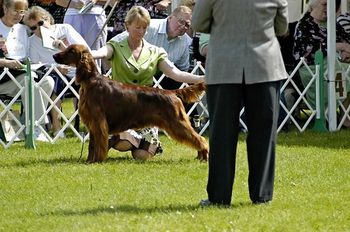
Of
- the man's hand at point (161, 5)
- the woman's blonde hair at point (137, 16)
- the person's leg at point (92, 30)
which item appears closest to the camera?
the woman's blonde hair at point (137, 16)

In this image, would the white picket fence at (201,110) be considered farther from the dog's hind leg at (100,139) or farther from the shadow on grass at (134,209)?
the shadow on grass at (134,209)

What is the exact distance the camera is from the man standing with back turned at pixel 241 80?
630 centimetres

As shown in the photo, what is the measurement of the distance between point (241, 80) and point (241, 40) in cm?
25

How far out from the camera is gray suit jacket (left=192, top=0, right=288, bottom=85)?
629 centimetres

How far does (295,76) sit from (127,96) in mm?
3448

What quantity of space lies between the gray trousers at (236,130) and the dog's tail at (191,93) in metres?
2.47

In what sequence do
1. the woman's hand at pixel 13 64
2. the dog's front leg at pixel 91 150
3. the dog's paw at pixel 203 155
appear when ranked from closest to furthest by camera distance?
1. the dog's front leg at pixel 91 150
2. the dog's paw at pixel 203 155
3. the woman's hand at pixel 13 64

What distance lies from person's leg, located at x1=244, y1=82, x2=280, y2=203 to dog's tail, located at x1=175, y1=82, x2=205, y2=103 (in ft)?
8.18

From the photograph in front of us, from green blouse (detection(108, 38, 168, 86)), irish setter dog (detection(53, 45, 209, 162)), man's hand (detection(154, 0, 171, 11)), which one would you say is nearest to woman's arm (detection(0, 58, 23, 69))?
green blouse (detection(108, 38, 168, 86))

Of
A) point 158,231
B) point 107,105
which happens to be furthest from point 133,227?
point 107,105

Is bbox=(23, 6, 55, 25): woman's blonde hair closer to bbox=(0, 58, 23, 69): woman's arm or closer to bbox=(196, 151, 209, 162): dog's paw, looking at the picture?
bbox=(0, 58, 23, 69): woman's arm

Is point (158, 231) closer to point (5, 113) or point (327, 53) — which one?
point (5, 113)

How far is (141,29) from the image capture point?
9148mm

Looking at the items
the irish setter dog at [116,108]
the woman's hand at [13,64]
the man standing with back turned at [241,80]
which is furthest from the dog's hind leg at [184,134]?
the man standing with back turned at [241,80]
